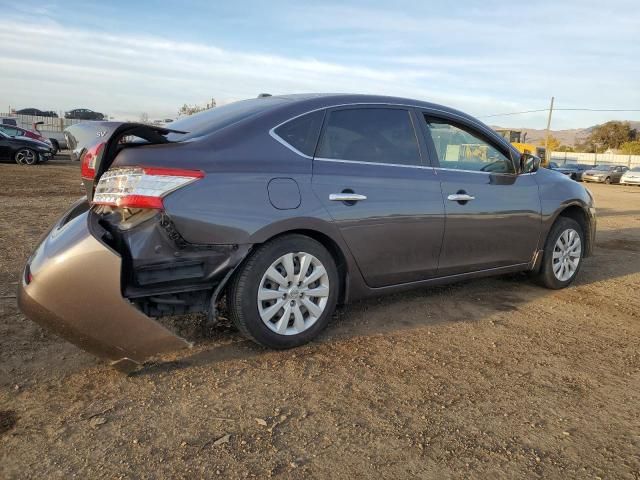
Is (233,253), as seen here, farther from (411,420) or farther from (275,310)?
(411,420)

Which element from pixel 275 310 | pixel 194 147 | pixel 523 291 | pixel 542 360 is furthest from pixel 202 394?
pixel 523 291

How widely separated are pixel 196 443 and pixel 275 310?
1078 millimetres

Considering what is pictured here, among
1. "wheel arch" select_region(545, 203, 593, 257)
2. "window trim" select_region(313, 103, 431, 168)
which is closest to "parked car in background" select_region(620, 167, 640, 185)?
"wheel arch" select_region(545, 203, 593, 257)

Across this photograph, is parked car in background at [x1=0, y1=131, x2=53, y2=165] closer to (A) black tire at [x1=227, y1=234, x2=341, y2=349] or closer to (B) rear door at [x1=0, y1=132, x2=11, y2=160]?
(B) rear door at [x1=0, y1=132, x2=11, y2=160]

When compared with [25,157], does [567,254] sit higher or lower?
lower

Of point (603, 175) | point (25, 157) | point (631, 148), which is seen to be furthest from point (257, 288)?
point (631, 148)

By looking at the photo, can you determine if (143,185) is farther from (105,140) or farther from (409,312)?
(409,312)

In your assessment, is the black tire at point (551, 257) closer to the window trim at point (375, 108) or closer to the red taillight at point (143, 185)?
A: the window trim at point (375, 108)

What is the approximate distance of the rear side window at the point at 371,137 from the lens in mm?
3664

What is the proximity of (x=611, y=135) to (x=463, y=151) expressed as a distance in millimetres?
93787

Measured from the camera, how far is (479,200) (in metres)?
4.34

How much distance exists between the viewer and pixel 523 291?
5.09 metres

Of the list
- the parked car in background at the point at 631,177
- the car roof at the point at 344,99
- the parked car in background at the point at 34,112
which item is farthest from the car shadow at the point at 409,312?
the parked car in background at the point at 34,112

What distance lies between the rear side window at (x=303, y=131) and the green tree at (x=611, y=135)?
305 ft
